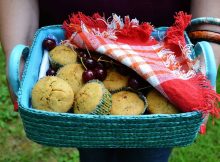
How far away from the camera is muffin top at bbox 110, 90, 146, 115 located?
967 millimetres

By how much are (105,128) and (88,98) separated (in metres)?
0.08

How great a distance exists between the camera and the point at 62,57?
3.65 feet

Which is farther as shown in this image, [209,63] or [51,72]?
[51,72]

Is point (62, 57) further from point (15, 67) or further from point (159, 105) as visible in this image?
point (159, 105)

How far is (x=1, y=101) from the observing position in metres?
2.71

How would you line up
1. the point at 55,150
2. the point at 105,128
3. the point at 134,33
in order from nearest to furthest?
the point at 105,128
the point at 134,33
the point at 55,150

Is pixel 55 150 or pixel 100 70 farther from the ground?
pixel 100 70

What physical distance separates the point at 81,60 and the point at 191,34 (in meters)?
0.34

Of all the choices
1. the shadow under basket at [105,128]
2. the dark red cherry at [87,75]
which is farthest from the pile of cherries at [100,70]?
the shadow under basket at [105,128]

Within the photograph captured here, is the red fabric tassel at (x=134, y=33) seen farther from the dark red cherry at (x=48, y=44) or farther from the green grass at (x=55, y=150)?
the green grass at (x=55, y=150)

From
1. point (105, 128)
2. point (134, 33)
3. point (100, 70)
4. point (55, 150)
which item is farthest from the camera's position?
point (55, 150)

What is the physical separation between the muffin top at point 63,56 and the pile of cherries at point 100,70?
0.06 ft

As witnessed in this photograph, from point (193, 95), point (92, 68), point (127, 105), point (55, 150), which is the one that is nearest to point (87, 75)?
point (92, 68)

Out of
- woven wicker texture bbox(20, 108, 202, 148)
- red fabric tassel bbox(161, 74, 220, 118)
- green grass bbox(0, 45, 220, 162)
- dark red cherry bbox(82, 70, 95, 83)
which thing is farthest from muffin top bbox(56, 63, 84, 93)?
green grass bbox(0, 45, 220, 162)
